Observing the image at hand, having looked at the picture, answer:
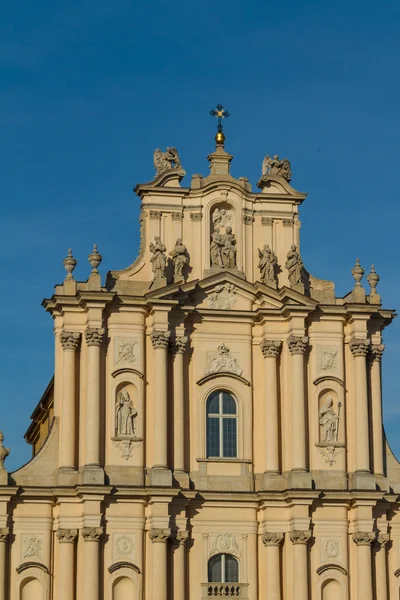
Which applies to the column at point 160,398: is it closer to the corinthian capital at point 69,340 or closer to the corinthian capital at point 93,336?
the corinthian capital at point 93,336

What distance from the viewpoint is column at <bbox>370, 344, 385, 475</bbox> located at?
39938mm

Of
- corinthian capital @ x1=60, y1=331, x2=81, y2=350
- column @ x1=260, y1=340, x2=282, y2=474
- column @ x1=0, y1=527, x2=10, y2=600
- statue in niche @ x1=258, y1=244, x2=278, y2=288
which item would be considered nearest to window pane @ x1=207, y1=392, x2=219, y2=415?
column @ x1=260, y1=340, x2=282, y2=474

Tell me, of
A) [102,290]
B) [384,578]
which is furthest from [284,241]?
[384,578]

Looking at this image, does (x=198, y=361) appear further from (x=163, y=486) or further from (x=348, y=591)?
(x=348, y=591)

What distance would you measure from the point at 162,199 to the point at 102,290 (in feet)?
10.3

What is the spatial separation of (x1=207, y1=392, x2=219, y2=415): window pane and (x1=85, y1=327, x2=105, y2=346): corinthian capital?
3239 mm

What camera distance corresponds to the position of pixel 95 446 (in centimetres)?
3803

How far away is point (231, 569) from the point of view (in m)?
38.8

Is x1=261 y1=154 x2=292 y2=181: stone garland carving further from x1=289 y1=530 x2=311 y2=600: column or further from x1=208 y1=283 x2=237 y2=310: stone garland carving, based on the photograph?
x1=289 y1=530 x2=311 y2=600: column

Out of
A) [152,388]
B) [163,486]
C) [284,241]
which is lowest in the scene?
[163,486]

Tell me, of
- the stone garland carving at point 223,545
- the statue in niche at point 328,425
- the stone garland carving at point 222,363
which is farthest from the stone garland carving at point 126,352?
the statue in niche at point 328,425

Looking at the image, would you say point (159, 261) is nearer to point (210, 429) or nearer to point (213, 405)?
point (213, 405)

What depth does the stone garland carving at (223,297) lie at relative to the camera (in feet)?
132

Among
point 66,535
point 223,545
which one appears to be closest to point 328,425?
point 223,545
